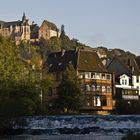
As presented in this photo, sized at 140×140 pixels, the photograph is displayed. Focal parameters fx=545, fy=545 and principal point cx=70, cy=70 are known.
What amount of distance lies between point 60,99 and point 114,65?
42.6m

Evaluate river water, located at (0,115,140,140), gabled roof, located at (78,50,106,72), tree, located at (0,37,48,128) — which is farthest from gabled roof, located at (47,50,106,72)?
river water, located at (0,115,140,140)

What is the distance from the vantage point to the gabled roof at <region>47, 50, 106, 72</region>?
346 ft

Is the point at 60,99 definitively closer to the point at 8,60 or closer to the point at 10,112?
the point at 8,60

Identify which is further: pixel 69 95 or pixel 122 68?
pixel 122 68

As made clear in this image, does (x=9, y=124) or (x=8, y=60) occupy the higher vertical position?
(x=8, y=60)

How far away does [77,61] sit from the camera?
345ft

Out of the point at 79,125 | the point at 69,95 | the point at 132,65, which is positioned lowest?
the point at 79,125

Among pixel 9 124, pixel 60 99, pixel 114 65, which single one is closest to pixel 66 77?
pixel 60 99

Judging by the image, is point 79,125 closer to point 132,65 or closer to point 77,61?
point 77,61

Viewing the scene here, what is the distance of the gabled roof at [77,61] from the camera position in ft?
346

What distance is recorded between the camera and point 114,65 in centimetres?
12862

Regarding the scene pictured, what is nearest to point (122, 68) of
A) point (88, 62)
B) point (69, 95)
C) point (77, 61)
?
point (88, 62)

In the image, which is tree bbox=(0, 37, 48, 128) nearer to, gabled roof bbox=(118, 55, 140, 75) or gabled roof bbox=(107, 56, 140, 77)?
gabled roof bbox=(107, 56, 140, 77)

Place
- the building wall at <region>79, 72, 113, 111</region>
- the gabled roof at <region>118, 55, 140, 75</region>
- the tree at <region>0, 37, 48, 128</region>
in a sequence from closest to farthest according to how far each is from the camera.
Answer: the tree at <region>0, 37, 48, 128</region> → the building wall at <region>79, 72, 113, 111</region> → the gabled roof at <region>118, 55, 140, 75</region>
